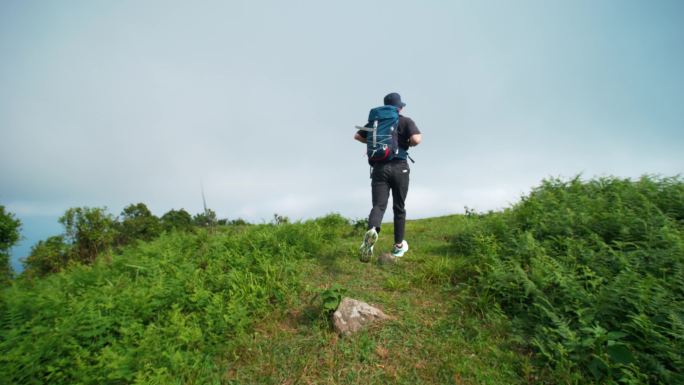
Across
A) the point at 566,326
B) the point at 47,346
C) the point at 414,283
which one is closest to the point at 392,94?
the point at 414,283

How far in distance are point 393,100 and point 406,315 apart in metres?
3.92

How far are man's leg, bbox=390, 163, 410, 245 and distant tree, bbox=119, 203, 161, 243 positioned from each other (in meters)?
9.16

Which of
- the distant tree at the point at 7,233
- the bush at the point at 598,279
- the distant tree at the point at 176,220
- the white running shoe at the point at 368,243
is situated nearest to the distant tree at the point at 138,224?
the distant tree at the point at 176,220

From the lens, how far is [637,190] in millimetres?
5242

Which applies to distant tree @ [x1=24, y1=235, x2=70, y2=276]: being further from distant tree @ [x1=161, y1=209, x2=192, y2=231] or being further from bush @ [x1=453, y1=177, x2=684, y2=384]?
bush @ [x1=453, y1=177, x2=684, y2=384]

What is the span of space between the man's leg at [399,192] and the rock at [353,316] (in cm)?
214

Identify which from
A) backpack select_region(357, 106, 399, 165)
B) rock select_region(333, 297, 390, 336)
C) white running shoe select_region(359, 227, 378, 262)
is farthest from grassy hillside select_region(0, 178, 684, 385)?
backpack select_region(357, 106, 399, 165)

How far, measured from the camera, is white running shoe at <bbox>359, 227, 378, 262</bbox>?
4.83 m

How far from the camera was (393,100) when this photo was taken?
539cm

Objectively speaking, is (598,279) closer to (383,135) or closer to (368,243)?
(368,243)

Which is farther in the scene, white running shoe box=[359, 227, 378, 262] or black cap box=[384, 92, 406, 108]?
black cap box=[384, 92, 406, 108]

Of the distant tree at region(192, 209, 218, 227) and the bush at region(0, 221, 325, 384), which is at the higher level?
the distant tree at region(192, 209, 218, 227)

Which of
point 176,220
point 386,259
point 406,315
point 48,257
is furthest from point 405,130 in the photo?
point 48,257

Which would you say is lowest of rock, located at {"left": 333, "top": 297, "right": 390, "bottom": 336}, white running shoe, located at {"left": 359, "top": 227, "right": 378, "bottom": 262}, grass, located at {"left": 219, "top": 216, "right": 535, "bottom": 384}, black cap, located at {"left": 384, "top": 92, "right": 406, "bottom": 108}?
grass, located at {"left": 219, "top": 216, "right": 535, "bottom": 384}
